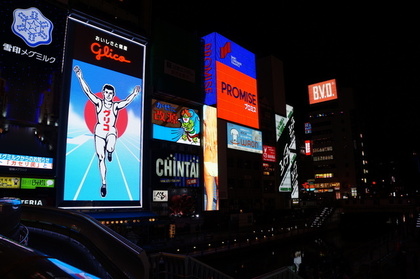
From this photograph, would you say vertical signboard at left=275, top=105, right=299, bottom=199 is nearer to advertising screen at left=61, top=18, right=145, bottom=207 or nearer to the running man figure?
advertising screen at left=61, top=18, right=145, bottom=207

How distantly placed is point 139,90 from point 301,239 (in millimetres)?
23040

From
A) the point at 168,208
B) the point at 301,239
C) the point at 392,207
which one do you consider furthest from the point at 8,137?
the point at 392,207

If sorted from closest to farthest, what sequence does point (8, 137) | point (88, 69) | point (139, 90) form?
point (8, 137), point (88, 69), point (139, 90)

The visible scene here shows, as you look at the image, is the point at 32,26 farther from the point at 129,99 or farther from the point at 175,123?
the point at 175,123

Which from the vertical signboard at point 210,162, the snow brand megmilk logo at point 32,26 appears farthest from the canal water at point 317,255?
the snow brand megmilk logo at point 32,26

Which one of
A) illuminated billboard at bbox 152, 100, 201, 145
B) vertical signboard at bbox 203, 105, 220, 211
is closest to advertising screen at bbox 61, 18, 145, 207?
illuminated billboard at bbox 152, 100, 201, 145

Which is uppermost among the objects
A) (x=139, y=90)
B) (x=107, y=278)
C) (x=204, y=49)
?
(x=204, y=49)

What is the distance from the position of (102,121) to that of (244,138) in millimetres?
27026

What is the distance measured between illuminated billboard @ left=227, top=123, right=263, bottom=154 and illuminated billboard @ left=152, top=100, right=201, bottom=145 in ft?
29.7

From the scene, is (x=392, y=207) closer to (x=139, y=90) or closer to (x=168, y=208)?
(x=168, y=208)

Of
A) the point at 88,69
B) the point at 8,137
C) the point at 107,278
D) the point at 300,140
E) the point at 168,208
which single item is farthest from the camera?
the point at 300,140

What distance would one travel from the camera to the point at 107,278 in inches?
256

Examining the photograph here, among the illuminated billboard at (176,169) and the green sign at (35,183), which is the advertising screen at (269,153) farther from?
the green sign at (35,183)

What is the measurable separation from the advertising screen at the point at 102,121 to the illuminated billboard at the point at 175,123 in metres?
4.75
